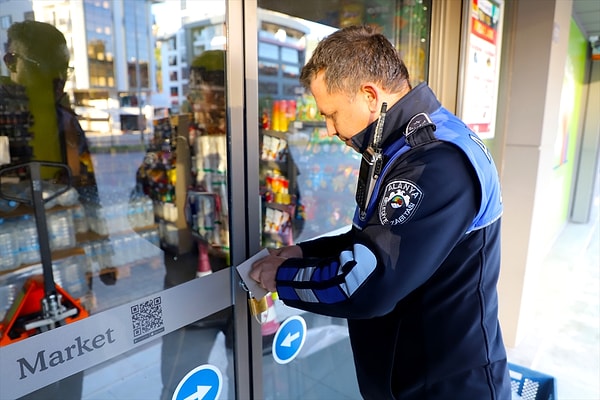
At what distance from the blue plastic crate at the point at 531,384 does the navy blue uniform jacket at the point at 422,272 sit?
1.15 metres

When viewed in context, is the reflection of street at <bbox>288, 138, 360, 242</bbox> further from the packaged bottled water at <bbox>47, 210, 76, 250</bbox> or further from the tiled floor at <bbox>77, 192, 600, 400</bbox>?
the packaged bottled water at <bbox>47, 210, 76, 250</bbox>

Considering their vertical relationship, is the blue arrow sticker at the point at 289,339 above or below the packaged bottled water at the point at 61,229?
below

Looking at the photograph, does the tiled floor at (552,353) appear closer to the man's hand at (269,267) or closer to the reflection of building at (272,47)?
the man's hand at (269,267)

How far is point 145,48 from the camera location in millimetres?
3508

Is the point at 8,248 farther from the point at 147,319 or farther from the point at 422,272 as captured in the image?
the point at 422,272

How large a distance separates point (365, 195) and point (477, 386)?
1.95ft

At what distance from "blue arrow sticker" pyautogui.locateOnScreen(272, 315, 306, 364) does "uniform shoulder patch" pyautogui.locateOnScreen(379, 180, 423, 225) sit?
1.07 metres

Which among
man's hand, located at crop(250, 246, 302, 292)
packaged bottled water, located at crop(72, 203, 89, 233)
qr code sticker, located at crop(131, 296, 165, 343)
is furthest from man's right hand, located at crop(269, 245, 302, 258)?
packaged bottled water, located at crop(72, 203, 89, 233)

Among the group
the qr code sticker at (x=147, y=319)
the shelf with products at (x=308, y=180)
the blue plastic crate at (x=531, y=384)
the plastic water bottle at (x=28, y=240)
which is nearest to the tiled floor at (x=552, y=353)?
the qr code sticker at (x=147, y=319)

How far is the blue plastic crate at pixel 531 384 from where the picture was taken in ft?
6.98

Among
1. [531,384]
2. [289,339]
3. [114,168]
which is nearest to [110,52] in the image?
[114,168]

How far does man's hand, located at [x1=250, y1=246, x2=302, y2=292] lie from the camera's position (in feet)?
3.87

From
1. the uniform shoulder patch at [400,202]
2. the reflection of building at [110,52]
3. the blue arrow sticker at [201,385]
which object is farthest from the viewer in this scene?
the reflection of building at [110,52]

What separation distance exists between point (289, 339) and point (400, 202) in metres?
1.18
